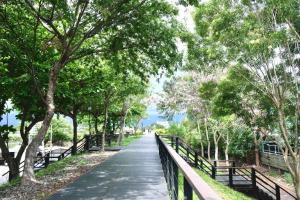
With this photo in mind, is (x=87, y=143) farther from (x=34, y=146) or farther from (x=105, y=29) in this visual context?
(x=34, y=146)

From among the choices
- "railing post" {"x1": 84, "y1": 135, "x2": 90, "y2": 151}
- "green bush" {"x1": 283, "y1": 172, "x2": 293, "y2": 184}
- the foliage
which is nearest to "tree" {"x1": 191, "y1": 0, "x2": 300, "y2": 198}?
"green bush" {"x1": 283, "y1": 172, "x2": 293, "y2": 184}

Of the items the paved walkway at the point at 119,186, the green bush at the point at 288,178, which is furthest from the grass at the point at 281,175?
the paved walkway at the point at 119,186

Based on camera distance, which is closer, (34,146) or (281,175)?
(34,146)

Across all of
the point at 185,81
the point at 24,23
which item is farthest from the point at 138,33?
the point at 185,81

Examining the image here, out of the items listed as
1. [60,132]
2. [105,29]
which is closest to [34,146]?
[105,29]

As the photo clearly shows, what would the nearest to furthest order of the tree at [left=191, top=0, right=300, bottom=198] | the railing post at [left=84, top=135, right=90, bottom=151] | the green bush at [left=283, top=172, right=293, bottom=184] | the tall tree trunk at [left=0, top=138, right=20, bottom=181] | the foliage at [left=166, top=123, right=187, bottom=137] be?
1. the tree at [left=191, top=0, right=300, bottom=198]
2. the tall tree trunk at [left=0, top=138, right=20, bottom=181]
3. the green bush at [left=283, top=172, right=293, bottom=184]
4. the railing post at [left=84, top=135, right=90, bottom=151]
5. the foliage at [left=166, top=123, right=187, bottom=137]

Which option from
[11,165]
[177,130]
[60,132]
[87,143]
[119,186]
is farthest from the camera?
[60,132]

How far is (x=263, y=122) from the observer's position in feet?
65.0

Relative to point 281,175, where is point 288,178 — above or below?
above

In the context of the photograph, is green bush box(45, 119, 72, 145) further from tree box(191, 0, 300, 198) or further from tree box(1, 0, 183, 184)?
tree box(1, 0, 183, 184)

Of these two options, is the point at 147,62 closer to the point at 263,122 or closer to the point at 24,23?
the point at 24,23

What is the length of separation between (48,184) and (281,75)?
1122 cm

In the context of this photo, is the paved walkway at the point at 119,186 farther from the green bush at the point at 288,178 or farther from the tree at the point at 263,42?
the green bush at the point at 288,178

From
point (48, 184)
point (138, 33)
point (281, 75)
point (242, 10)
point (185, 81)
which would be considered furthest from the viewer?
point (185, 81)
